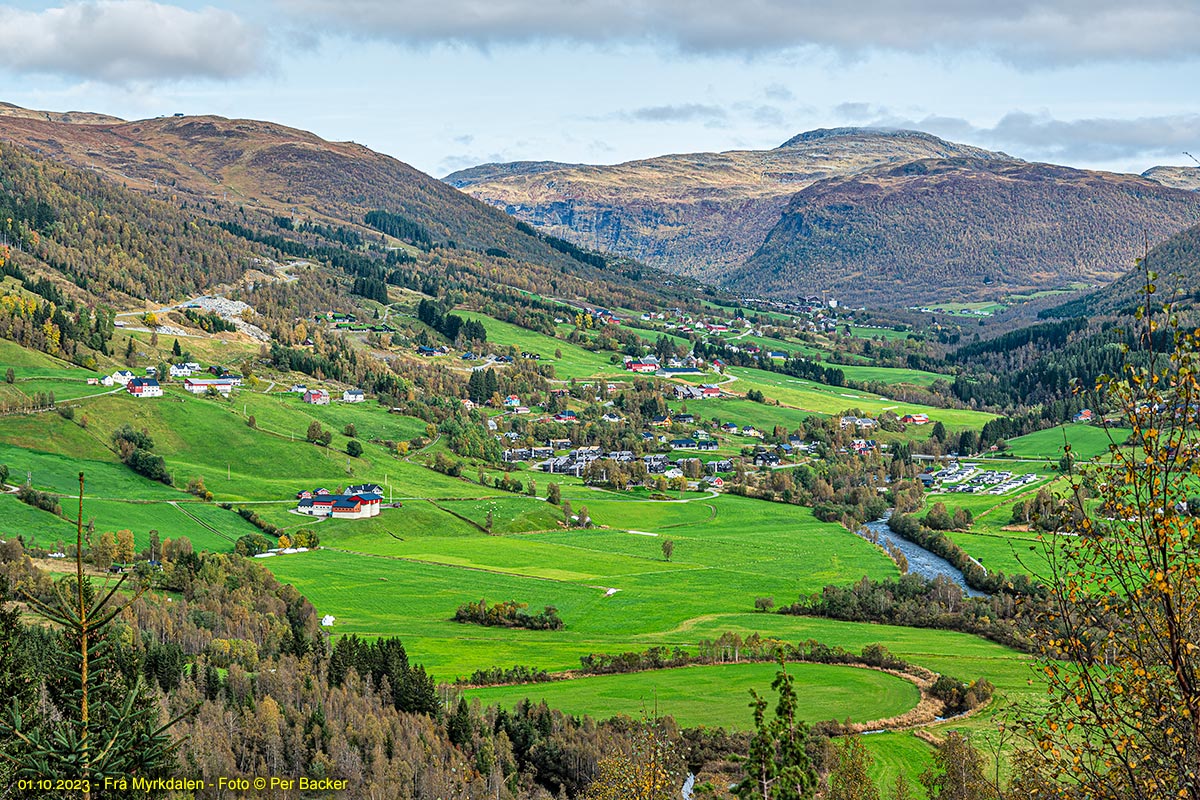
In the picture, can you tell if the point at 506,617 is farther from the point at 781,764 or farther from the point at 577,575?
the point at 781,764

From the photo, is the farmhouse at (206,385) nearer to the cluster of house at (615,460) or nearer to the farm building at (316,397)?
the farm building at (316,397)

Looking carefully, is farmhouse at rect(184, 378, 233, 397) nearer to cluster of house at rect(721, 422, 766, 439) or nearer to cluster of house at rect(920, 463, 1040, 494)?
cluster of house at rect(721, 422, 766, 439)

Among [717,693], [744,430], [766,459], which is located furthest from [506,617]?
[744,430]

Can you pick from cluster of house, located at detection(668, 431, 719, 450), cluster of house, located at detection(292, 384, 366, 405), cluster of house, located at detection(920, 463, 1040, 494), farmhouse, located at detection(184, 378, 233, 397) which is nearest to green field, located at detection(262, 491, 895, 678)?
cluster of house, located at detection(920, 463, 1040, 494)

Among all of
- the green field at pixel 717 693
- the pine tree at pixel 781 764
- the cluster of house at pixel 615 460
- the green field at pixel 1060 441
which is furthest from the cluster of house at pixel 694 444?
the pine tree at pixel 781 764

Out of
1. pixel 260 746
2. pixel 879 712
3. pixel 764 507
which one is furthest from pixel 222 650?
pixel 764 507
